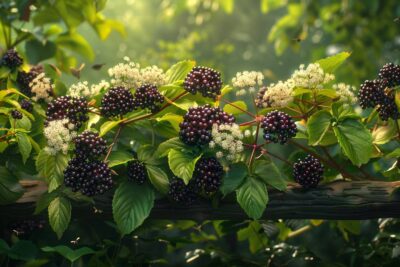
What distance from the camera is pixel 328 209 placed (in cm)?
309

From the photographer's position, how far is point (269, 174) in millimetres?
3049

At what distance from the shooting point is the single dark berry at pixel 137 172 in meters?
3.05

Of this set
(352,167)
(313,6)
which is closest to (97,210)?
(352,167)

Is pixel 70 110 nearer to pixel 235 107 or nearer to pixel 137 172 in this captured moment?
pixel 137 172

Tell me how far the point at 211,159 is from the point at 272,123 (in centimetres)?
37

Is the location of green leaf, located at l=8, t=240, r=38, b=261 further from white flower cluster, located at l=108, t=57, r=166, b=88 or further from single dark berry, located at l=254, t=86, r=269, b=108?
single dark berry, located at l=254, t=86, r=269, b=108

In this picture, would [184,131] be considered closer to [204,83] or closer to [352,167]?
[204,83]

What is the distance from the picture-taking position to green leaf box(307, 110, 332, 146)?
3.08 metres

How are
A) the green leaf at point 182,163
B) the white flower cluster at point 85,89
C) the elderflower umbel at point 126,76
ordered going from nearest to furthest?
the green leaf at point 182,163 → the elderflower umbel at point 126,76 → the white flower cluster at point 85,89

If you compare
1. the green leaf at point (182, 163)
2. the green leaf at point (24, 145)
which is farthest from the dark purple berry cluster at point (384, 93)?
the green leaf at point (24, 145)

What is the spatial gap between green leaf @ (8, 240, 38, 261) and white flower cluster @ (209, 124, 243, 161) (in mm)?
1164

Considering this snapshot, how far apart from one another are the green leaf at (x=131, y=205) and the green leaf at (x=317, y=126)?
0.91 metres

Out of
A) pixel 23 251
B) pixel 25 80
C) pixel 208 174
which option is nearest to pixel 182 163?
pixel 208 174

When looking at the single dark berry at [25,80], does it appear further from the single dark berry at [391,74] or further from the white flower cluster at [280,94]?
the single dark berry at [391,74]
